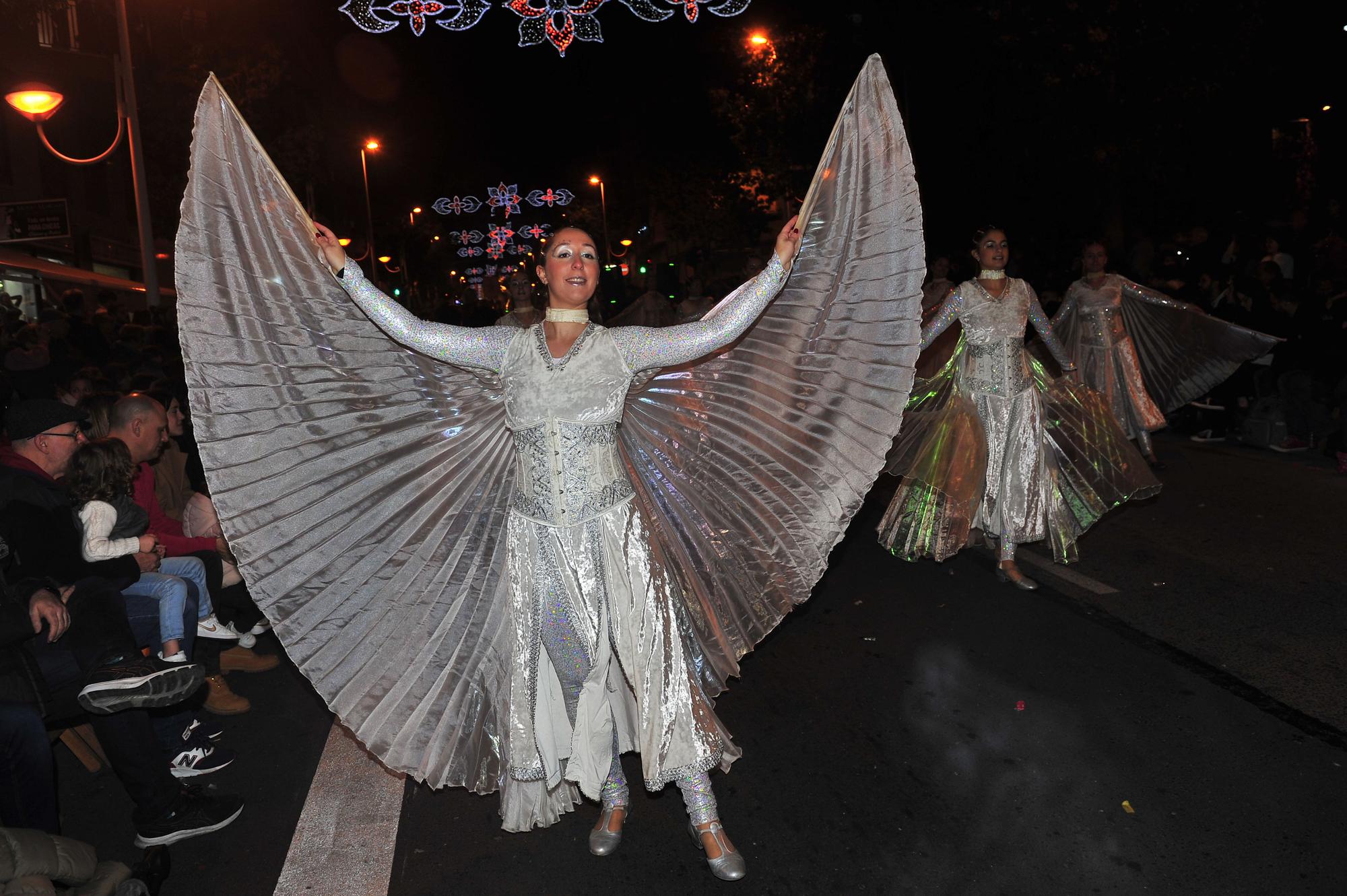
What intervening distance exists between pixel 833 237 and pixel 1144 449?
23.0 feet

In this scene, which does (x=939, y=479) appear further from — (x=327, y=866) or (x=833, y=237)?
(x=327, y=866)

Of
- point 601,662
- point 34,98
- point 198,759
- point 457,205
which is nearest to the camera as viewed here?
point 601,662

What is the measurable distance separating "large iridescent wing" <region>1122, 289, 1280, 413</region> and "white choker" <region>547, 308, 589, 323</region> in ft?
23.8


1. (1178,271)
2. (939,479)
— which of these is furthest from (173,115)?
(939,479)

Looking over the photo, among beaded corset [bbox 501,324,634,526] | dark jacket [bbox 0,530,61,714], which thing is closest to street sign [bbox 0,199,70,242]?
dark jacket [bbox 0,530,61,714]

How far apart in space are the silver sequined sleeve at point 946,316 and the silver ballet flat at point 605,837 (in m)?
3.70

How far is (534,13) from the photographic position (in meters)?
8.22

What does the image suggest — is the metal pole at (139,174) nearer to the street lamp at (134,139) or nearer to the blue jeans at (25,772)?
the street lamp at (134,139)

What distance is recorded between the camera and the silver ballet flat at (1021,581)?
6.38m

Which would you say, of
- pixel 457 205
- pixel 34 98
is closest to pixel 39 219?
pixel 34 98

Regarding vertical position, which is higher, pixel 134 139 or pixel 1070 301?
pixel 134 139

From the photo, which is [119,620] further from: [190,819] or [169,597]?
[190,819]

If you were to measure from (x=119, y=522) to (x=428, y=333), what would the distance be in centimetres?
217

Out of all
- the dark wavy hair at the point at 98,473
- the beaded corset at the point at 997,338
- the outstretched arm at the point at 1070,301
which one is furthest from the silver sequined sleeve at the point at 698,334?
the outstretched arm at the point at 1070,301
